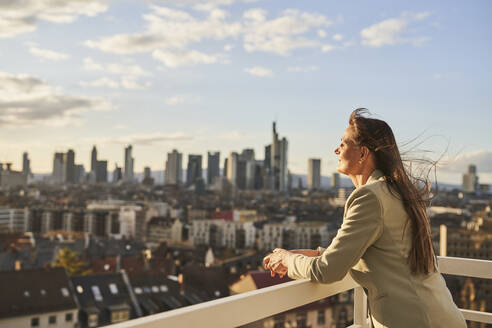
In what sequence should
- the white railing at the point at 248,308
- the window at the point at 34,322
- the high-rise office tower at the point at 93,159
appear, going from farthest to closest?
the high-rise office tower at the point at 93,159, the window at the point at 34,322, the white railing at the point at 248,308

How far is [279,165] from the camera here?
3238 inches

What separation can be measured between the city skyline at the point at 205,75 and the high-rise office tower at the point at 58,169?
1241 millimetres

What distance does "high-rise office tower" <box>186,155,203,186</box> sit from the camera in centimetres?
8091

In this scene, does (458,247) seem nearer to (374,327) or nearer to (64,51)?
(374,327)

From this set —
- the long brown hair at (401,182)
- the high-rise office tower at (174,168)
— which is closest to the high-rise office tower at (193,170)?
the high-rise office tower at (174,168)

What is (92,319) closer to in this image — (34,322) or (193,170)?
(34,322)

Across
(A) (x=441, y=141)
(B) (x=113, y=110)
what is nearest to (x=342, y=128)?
(A) (x=441, y=141)

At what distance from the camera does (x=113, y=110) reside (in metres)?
64.5

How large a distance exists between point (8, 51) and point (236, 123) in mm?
29905

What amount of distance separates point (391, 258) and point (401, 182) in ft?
0.56

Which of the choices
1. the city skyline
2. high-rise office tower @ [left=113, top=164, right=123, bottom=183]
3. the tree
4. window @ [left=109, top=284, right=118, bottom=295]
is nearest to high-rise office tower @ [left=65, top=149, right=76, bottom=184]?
the city skyline

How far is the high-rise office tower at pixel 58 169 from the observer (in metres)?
75.4

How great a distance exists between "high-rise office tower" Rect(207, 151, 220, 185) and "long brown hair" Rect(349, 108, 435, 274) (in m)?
78.3

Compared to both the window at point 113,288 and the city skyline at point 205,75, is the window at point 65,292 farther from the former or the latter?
the city skyline at point 205,75
